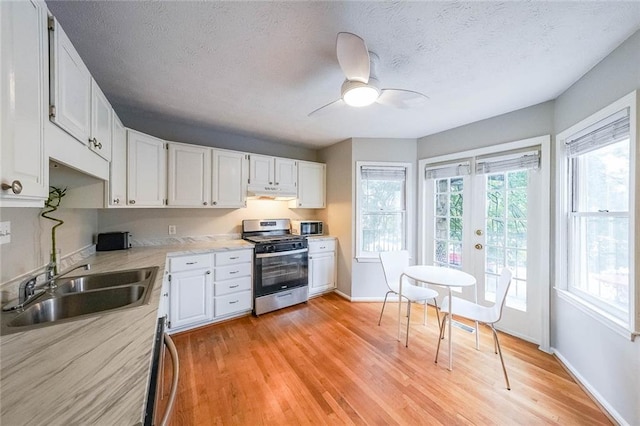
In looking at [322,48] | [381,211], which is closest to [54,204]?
[322,48]

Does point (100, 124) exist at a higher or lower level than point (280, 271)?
higher

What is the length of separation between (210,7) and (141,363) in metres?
1.65

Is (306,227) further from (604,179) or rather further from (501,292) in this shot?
(604,179)

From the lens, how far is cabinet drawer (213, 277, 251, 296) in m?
2.74

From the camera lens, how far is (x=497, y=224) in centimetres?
271

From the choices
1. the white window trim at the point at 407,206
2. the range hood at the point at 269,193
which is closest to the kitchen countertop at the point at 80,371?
the range hood at the point at 269,193

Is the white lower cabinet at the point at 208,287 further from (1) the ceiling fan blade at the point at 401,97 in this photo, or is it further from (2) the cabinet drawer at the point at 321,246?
(1) the ceiling fan blade at the point at 401,97

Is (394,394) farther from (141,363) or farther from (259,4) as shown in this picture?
(259,4)

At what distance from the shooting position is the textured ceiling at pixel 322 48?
1256 millimetres

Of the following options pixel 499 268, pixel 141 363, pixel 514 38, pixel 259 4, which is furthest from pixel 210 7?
pixel 499 268

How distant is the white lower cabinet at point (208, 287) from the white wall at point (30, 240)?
2.53 feet

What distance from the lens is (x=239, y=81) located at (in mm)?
1948

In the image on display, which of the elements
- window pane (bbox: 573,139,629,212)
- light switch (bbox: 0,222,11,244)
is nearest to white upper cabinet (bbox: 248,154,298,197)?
light switch (bbox: 0,222,11,244)

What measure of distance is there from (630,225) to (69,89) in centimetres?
323
